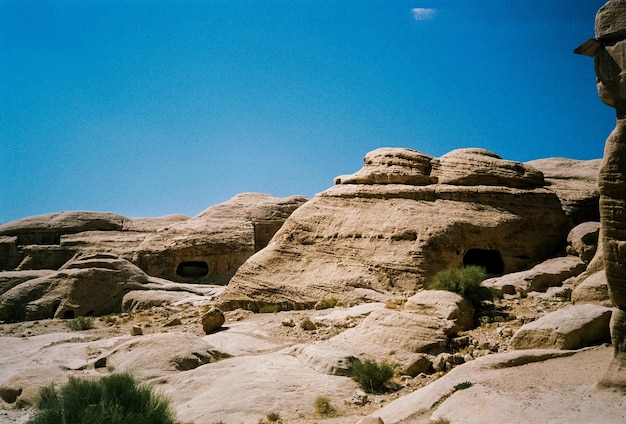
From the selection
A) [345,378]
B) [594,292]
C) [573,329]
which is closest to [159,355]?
[345,378]

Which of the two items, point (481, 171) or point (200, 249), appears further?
point (200, 249)

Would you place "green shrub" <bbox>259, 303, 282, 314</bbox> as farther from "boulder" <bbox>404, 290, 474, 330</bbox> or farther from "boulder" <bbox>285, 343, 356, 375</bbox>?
"boulder" <bbox>285, 343, 356, 375</bbox>

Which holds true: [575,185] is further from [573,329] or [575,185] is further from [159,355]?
[159,355]

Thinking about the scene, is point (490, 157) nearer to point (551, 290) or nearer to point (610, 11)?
point (551, 290)

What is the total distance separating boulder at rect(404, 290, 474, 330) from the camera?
11.3m

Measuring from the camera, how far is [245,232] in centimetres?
3030

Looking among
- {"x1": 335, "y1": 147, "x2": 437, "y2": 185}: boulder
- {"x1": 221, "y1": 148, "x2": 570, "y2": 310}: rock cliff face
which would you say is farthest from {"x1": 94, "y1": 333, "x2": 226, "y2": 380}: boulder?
{"x1": 335, "y1": 147, "x2": 437, "y2": 185}: boulder

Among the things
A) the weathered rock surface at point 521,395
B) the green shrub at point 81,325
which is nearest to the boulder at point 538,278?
the weathered rock surface at point 521,395

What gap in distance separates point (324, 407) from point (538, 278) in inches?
397

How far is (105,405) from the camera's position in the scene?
6.31 m

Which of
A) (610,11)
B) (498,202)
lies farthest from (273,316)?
(610,11)

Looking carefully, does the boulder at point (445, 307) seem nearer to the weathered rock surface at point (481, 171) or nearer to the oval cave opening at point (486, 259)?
the oval cave opening at point (486, 259)

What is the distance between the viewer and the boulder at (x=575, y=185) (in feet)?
63.1

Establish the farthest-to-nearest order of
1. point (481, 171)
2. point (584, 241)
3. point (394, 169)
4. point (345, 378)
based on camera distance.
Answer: point (394, 169)
point (481, 171)
point (584, 241)
point (345, 378)
